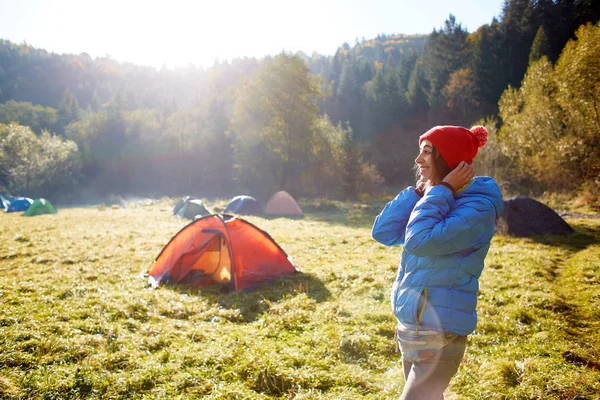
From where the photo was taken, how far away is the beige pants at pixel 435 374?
216cm

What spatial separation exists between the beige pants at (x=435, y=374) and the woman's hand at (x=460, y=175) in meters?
0.92

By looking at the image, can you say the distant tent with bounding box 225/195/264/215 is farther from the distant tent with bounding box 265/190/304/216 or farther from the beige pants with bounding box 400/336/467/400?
the beige pants with bounding box 400/336/467/400

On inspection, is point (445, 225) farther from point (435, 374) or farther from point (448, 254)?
point (435, 374)

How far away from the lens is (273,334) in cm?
543

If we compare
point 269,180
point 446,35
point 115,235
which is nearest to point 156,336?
point 115,235

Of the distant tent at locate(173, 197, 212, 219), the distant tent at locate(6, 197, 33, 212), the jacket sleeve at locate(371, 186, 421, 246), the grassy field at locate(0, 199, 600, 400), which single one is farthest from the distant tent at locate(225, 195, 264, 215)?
the jacket sleeve at locate(371, 186, 421, 246)

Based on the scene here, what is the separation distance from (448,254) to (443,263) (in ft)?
0.20

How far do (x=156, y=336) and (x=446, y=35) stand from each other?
2402 inches

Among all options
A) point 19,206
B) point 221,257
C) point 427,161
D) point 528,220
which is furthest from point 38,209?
point 427,161

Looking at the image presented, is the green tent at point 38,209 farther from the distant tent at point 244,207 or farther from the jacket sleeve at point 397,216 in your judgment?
the jacket sleeve at point 397,216

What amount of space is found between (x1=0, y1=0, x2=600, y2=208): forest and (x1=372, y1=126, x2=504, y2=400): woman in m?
18.4

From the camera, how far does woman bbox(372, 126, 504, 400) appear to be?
85.5 inches

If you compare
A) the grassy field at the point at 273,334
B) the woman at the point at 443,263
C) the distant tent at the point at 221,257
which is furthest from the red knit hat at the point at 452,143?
the distant tent at the point at 221,257

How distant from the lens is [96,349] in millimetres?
4586
